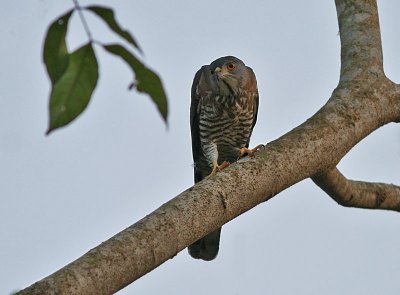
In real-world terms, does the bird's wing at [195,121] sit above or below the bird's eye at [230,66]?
below

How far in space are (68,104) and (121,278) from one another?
44.4 inches

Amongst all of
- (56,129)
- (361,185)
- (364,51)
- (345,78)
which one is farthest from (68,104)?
(361,185)

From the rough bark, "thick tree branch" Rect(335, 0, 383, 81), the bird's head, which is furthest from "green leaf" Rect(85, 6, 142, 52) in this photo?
the bird's head

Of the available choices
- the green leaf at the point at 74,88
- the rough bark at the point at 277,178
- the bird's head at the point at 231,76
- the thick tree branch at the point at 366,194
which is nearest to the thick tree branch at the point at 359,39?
the rough bark at the point at 277,178

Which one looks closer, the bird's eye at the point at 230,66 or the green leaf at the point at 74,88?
the green leaf at the point at 74,88

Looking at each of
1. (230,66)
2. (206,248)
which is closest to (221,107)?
(230,66)

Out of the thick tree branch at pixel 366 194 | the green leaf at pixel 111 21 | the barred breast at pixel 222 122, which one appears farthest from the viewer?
the barred breast at pixel 222 122

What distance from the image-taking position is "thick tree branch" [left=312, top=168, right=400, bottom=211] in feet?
13.5

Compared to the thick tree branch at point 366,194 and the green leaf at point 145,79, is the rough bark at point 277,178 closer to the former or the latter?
the thick tree branch at point 366,194

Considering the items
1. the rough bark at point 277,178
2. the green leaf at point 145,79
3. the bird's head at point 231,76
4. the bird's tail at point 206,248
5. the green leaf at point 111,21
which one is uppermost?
the bird's head at point 231,76

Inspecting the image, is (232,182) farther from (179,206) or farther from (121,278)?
(121,278)

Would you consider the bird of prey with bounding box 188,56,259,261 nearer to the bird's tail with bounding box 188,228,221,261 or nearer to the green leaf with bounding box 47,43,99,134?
the bird's tail with bounding box 188,228,221,261

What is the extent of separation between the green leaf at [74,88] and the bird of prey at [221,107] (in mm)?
5255

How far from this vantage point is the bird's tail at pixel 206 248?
19.8 feet
